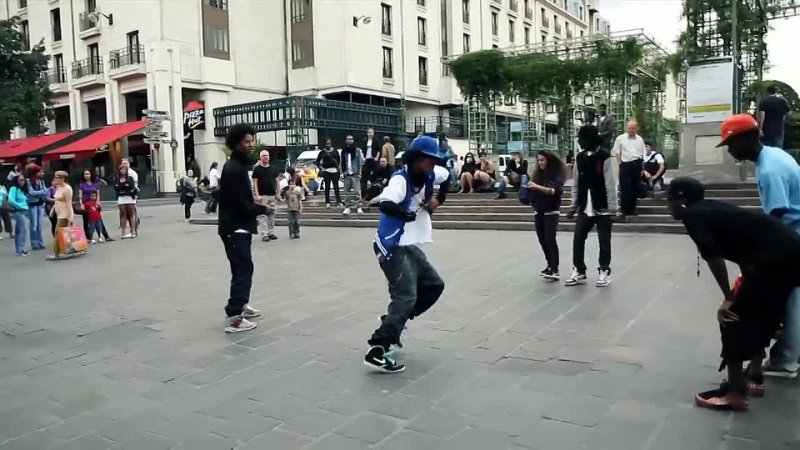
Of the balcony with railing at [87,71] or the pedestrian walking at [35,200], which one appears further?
the balcony with railing at [87,71]

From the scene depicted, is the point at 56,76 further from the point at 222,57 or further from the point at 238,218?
the point at 238,218

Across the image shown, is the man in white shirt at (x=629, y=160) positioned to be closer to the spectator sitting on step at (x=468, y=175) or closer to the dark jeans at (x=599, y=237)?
the dark jeans at (x=599, y=237)

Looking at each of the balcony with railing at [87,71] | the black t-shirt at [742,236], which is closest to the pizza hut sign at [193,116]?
the balcony with railing at [87,71]

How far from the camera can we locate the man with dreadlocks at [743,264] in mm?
3335

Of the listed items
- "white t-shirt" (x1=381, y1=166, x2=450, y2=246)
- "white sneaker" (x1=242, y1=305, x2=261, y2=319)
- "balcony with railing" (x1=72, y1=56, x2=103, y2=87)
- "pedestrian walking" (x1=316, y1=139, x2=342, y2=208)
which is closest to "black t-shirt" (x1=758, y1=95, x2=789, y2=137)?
"white t-shirt" (x1=381, y1=166, x2=450, y2=246)

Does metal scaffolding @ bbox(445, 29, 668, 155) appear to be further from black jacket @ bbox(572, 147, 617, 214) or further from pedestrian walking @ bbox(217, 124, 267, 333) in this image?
pedestrian walking @ bbox(217, 124, 267, 333)

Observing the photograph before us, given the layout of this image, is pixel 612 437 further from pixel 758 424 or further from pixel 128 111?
pixel 128 111

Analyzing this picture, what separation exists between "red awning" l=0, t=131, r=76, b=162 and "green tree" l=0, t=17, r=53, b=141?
11.4 meters

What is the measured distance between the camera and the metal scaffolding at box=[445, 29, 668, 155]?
29.1 metres

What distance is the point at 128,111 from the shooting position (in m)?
39.2

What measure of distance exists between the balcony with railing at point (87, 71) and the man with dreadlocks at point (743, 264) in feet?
133

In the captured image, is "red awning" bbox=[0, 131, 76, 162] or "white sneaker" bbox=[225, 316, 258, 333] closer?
"white sneaker" bbox=[225, 316, 258, 333]

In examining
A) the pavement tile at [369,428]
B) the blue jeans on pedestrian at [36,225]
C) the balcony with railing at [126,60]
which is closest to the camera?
the pavement tile at [369,428]

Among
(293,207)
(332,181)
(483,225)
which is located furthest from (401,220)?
(332,181)
